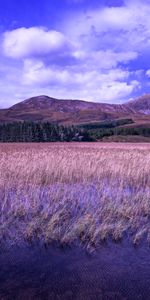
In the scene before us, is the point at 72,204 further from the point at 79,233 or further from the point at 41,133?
the point at 41,133

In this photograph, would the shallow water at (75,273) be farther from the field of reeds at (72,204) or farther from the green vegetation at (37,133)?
the green vegetation at (37,133)

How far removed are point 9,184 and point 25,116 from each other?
187242 millimetres

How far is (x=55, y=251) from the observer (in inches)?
247

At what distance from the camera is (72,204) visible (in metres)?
9.38

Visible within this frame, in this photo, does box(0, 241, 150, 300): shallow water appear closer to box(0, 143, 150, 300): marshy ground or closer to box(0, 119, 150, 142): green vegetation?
box(0, 143, 150, 300): marshy ground

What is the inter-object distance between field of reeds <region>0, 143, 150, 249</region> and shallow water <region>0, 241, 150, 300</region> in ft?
1.41

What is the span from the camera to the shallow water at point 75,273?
4.75m

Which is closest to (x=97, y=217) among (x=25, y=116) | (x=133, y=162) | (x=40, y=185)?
(x=40, y=185)

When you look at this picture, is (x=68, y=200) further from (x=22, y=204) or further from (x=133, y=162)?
(x=133, y=162)

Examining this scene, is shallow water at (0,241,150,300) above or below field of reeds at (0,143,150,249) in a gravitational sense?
below

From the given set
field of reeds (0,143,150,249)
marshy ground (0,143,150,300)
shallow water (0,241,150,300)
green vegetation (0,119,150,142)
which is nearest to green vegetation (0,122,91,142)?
green vegetation (0,119,150,142)

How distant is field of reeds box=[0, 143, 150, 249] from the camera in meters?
6.97

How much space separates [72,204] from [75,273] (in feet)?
13.2

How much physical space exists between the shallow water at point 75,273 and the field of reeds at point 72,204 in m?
0.43
